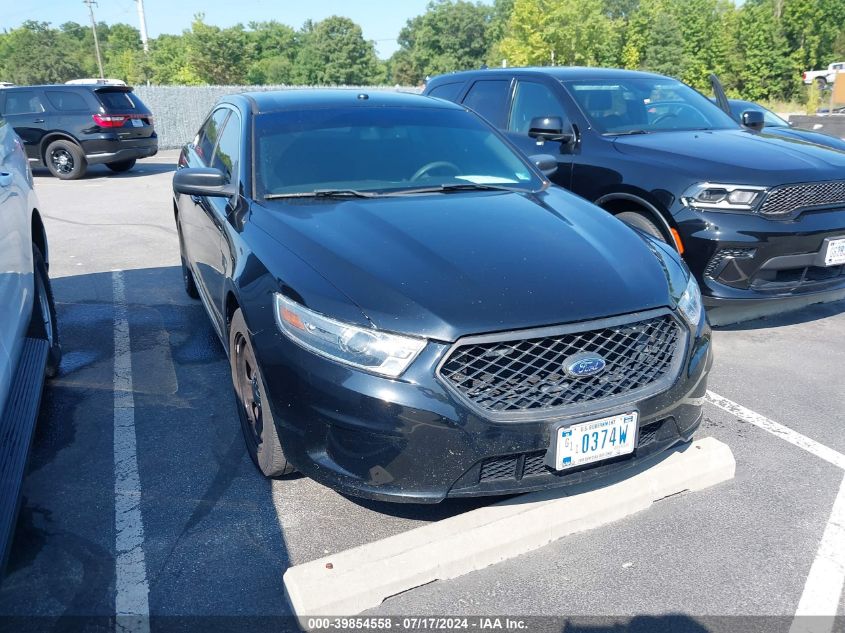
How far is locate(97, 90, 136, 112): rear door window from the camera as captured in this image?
14.2 metres

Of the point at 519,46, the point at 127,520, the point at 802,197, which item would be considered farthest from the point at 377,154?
the point at 519,46

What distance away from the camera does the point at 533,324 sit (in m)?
2.55

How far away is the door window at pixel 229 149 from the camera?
3896mm

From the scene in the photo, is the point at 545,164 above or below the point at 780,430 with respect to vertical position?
above

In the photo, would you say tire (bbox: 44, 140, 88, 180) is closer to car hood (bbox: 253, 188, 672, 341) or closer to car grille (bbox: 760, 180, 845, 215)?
car hood (bbox: 253, 188, 672, 341)

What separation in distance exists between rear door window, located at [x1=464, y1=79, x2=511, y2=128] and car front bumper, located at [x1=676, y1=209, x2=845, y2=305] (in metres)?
2.40

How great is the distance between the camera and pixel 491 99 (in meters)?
6.91

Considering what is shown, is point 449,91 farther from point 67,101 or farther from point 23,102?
point 23,102

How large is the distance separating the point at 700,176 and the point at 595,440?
3001 mm

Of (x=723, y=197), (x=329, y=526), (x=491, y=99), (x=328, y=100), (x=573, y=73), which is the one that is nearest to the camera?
(x=329, y=526)

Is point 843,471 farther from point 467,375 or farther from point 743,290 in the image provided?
point 467,375

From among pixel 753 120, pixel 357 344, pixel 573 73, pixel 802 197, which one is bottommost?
pixel 802 197

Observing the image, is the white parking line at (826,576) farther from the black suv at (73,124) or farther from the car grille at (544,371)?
the black suv at (73,124)

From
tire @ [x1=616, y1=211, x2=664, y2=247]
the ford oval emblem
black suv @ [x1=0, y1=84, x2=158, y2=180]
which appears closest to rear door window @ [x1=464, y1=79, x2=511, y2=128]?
tire @ [x1=616, y1=211, x2=664, y2=247]
